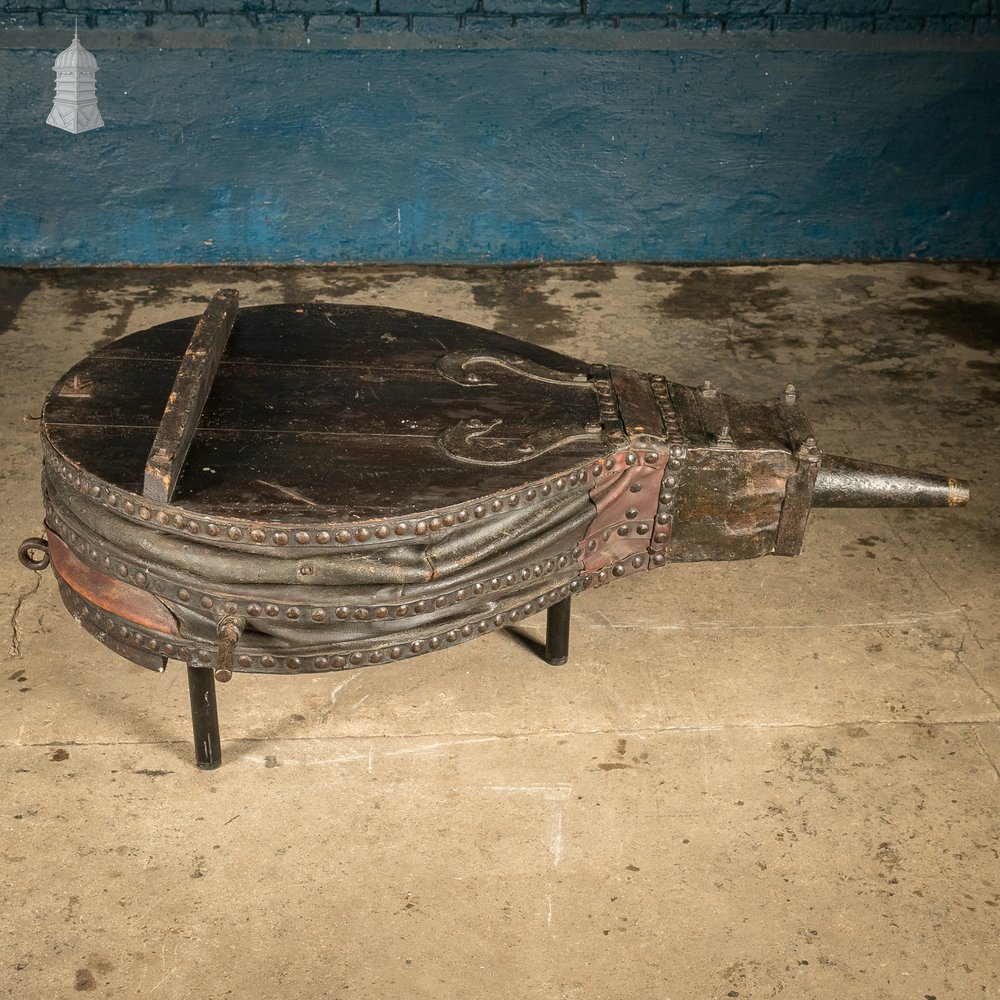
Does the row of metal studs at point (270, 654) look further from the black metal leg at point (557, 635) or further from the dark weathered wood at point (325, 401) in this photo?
the black metal leg at point (557, 635)

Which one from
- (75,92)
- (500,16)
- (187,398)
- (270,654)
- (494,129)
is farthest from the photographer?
(494,129)

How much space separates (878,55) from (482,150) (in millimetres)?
1625

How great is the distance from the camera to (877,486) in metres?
2.78

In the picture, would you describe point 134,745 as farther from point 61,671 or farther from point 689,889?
point 689,889

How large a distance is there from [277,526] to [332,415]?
492 mm

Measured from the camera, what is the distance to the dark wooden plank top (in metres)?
2.54

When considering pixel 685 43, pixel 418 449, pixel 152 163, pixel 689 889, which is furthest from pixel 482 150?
pixel 689 889

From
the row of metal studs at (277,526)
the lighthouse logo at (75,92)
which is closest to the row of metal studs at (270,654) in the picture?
the row of metal studs at (277,526)

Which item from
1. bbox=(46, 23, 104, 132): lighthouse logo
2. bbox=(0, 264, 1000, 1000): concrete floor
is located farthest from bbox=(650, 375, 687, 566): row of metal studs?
bbox=(46, 23, 104, 132): lighthouse logo

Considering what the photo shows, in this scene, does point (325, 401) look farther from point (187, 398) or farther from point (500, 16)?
point (500, 16)

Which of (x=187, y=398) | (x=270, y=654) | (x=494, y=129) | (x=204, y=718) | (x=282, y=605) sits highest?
(x=187, y=398)

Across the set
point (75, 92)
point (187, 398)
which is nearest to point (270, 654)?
point (187, 398)

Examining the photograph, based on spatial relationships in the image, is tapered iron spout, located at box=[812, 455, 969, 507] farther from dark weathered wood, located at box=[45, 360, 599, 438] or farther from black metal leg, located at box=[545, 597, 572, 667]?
black metal leg, located at box=[545, 597, 572, 667]

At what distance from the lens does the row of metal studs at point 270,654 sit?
8.36ft
